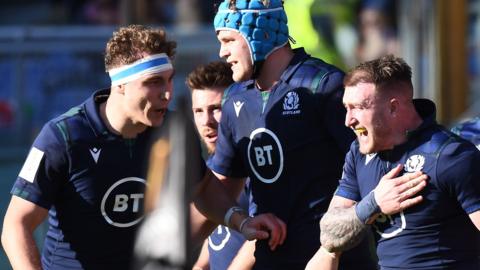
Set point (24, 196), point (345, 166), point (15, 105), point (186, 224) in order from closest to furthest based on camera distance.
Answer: point (186, 224)
point (345, 166)
point (24, 196)
point (15, 105)

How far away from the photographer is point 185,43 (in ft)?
36.9

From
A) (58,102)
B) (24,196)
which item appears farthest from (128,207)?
(58,102)

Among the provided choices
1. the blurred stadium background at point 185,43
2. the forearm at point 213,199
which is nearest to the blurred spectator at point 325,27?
the blurred stadium background at point 185,43

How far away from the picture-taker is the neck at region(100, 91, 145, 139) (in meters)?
6.08

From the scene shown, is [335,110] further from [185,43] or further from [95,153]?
[185,43]

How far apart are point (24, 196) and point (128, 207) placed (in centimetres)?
52

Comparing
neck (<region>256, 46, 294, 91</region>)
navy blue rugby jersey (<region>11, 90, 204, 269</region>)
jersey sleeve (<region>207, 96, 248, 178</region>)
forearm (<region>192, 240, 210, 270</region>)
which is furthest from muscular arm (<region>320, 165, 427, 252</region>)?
forearm (<region>192, 240, 210, 270</region>)

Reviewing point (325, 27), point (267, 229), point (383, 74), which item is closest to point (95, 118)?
point (267, 229)

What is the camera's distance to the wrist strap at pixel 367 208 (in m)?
5.14

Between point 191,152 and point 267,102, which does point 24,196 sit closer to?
point 267,102

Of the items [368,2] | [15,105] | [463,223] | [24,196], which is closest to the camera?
[463,223]

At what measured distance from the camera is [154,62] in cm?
605

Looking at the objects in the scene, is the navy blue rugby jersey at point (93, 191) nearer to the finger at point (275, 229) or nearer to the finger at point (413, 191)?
the finger at point (275, 229)

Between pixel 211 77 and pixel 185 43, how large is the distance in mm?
4403
